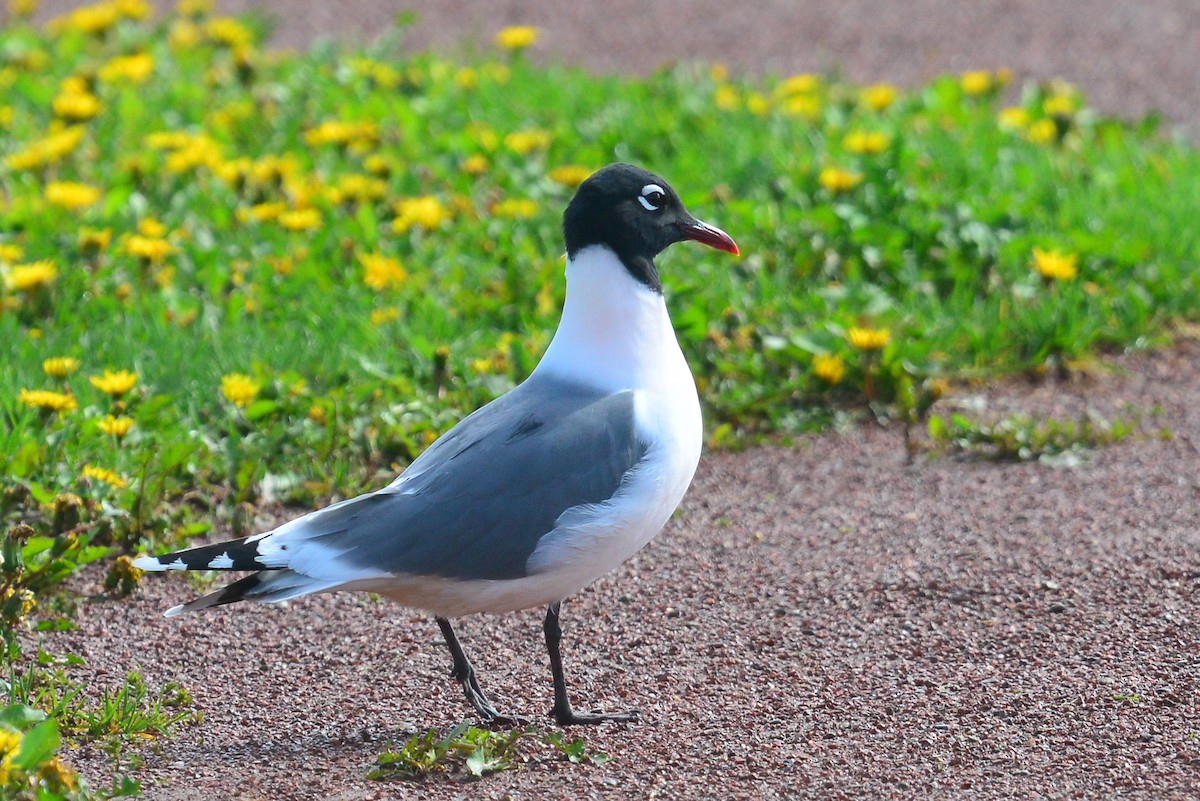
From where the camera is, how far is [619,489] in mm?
3531

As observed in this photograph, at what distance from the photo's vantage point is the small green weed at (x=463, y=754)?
3316 millimetres

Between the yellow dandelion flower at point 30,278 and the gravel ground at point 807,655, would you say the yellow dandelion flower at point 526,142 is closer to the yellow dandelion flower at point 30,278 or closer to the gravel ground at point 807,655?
the yellow dandelion flower at point 30,278

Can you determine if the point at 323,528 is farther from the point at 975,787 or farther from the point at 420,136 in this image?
the point at 420,136

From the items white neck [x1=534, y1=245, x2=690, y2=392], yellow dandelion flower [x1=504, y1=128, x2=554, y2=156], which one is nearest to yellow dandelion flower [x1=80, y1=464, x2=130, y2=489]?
white neck [x1=534, y1=245, x2=690, y2=392]

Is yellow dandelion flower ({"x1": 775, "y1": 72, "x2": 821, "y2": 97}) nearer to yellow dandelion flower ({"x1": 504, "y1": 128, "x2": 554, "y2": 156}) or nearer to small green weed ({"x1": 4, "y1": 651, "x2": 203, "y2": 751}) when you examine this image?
yellow dandelion flower ({"x1": 504, "y1": 128, "x2": 554, "y2": 156})

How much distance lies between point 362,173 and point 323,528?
3.73 metres

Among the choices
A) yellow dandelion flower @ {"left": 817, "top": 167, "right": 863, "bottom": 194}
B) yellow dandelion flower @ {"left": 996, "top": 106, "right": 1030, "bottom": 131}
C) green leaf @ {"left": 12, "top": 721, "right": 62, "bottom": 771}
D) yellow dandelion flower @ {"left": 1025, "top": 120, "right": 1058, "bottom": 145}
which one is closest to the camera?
green leaf @ {"left": 12, "top": 721, "right": 62, "bottom": 771}

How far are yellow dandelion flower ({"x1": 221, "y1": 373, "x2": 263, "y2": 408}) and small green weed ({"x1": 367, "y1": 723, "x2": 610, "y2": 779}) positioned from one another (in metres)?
1.65

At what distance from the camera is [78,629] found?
4086 mm

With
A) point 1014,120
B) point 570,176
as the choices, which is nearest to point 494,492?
point 570,176

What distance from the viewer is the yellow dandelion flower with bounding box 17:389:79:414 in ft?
14.8

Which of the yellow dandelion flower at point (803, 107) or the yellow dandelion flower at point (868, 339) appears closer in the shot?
the yellow dandelion flower at point (868, 339)

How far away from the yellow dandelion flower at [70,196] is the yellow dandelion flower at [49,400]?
1.85m

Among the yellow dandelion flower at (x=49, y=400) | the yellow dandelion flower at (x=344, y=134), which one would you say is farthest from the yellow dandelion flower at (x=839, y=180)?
the yellow dandelion flower at (x=49, y=400)
